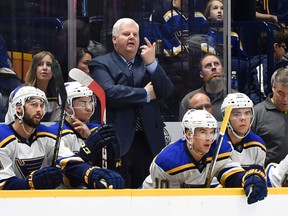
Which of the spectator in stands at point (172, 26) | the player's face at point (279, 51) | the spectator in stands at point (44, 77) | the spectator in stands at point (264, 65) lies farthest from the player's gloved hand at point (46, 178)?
the player's face at point (279, 51)

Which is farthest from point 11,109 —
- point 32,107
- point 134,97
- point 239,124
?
point 239,124

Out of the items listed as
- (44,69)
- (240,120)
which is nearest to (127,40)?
(44,69)

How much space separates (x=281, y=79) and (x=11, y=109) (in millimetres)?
1721

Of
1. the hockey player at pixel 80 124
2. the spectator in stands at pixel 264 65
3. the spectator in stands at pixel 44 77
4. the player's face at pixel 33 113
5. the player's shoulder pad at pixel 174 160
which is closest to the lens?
the player's face at pixel 33 113

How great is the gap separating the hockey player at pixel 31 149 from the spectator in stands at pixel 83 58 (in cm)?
79

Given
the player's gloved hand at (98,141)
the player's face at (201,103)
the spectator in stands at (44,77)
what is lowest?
the player's gloved hand at (98,141)

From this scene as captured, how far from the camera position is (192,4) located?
7883mm

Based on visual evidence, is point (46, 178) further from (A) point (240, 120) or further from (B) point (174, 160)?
(A) point (240, 120)

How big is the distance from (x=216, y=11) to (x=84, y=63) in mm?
879

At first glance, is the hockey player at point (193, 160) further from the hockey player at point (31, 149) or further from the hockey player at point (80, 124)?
the hockey player at point (31, 149)

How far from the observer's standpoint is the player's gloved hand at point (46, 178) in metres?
6.48

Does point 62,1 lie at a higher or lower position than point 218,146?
higher

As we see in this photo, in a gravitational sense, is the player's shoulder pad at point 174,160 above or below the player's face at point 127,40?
below

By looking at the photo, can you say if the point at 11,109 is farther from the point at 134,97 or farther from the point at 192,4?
the point at 192,4
